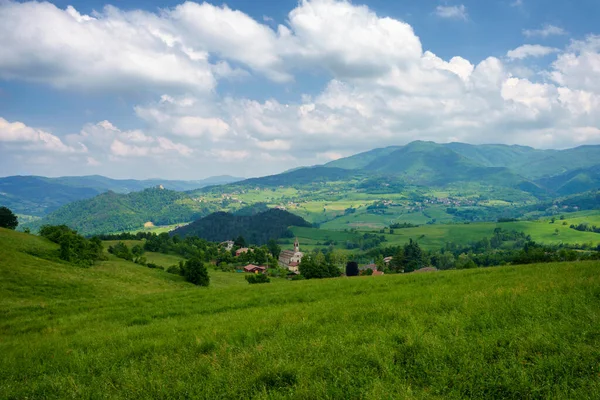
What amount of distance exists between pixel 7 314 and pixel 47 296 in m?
7.78

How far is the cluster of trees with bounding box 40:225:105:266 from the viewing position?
45.9 meters

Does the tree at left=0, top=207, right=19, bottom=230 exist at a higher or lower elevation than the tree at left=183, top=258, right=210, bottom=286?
higher

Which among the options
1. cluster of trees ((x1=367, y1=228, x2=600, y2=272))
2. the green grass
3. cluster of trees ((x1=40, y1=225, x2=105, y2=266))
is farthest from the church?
the green grass

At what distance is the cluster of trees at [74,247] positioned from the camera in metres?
45.9

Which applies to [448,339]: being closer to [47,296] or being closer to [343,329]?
[343,329]

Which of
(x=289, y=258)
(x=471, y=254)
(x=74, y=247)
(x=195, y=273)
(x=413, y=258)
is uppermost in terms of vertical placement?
(x=74, y=247)

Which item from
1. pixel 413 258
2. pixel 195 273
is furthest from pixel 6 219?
pixel 413 258

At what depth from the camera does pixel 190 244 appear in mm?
141500

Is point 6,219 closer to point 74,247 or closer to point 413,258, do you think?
point 74,247

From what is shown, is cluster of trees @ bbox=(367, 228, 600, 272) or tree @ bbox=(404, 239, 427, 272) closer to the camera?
cluster of trees @ bbox=(367, 228, 600, 272)

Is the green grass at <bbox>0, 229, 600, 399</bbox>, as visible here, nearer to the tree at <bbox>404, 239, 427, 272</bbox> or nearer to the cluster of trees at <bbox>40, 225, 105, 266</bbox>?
the cluster of trees at <bbox>40, 225, 105, 266</bbox>

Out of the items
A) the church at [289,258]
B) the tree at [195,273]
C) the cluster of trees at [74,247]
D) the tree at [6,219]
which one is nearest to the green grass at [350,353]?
the cluster of trees at [74,247]

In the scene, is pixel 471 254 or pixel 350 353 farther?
pixel 471 254

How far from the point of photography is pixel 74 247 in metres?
49.4
